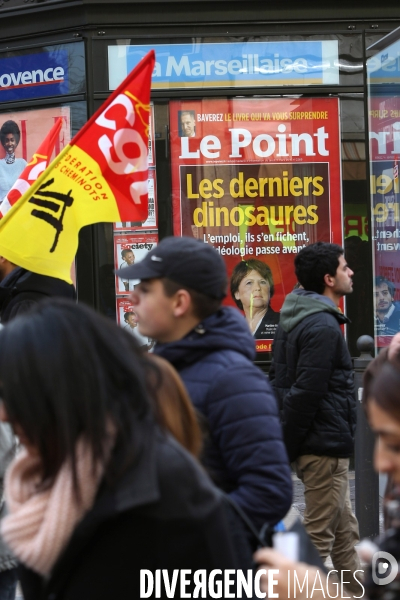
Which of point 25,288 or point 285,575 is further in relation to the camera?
point 25,288

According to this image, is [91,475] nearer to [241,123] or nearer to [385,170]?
[385,170]

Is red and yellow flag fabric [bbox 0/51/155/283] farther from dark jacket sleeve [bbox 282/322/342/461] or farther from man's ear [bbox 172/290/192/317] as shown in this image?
man's ear [bbox 172/290/192/317]

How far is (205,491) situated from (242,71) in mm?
7574

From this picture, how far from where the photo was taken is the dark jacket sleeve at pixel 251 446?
2.60m

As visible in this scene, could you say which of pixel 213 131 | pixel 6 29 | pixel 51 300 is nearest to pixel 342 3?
pixel 213 131

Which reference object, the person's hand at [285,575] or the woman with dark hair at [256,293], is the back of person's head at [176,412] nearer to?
the person's hand at [285,575]

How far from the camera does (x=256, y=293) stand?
8961mm

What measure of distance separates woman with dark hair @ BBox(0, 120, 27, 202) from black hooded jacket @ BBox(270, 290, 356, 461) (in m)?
4.98

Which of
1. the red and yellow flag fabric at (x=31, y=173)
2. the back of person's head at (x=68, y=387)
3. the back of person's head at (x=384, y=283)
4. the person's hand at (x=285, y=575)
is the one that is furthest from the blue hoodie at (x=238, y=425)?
the back of person's head at (x=384, y=283)

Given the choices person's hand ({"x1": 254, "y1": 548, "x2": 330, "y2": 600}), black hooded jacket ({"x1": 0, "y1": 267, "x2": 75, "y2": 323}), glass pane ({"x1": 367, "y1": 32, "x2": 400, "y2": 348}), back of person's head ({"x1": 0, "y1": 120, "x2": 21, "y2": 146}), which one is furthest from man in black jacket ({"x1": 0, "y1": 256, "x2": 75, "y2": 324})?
back of person's head ({"x1": 0, "y1": 120, "x2": 21, "y2": 146})

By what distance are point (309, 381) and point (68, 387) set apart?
3.35 m

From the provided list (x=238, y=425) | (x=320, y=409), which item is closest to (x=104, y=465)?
(x=238, y=425)

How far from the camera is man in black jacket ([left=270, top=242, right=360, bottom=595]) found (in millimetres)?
A: 4961

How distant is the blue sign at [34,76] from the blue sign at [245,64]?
1.94 feet
